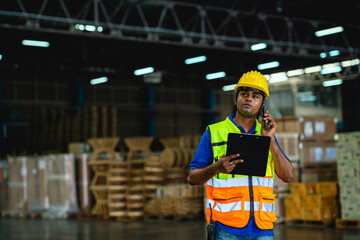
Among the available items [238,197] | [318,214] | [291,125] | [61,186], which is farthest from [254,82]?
[61,186]

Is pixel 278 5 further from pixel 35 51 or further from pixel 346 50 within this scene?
pixel 35 51

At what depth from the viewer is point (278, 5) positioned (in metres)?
20.5

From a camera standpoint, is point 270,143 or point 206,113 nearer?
point 270,143

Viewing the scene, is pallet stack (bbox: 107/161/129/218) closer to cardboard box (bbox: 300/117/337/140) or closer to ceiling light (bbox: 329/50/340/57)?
cardboard box (bbox: 300/117/337/140)

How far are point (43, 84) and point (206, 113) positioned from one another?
11.2 m

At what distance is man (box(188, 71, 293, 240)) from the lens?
3010 mm

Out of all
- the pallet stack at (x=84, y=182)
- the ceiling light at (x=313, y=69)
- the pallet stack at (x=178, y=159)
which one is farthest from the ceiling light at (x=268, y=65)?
the pallet stack at (x=84, y=182)

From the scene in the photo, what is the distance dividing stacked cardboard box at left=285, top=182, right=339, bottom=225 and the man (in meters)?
8.66

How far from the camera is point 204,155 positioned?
3.13m

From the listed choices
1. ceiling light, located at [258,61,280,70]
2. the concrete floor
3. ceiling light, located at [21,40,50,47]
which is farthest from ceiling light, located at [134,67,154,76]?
the concrete floor

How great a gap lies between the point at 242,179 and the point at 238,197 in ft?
0.33

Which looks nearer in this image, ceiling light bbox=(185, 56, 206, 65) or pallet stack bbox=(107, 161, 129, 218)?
pallet stack bbox=(107, 161, 129, 218)

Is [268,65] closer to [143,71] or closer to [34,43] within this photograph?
[143,71]

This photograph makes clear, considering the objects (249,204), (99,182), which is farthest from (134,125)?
(249,204)
